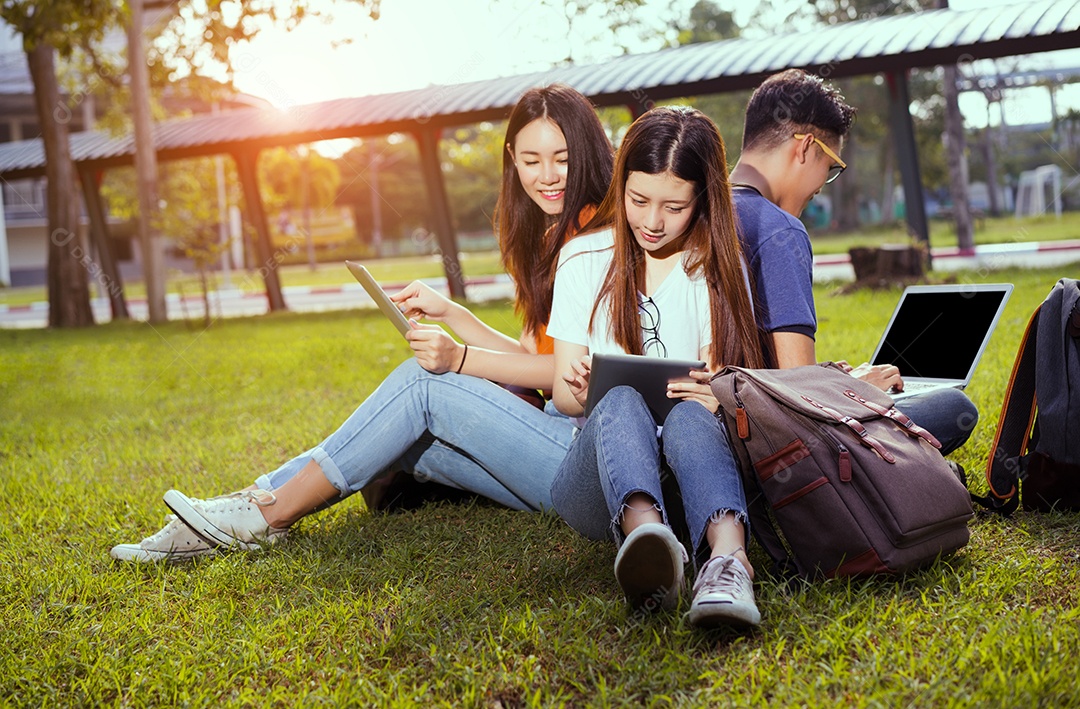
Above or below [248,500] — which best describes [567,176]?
above

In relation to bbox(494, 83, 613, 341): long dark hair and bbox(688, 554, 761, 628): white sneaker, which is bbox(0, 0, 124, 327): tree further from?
bbox(688, 554, 761, 628): white sneaker

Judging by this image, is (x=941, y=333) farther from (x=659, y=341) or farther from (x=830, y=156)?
(x=659, y=341)

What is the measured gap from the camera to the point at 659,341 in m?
2.82

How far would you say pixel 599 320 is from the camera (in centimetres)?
284

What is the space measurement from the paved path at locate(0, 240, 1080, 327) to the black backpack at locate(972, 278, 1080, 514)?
1031 cm

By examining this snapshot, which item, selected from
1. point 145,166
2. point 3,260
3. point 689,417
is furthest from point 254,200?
point 3,260

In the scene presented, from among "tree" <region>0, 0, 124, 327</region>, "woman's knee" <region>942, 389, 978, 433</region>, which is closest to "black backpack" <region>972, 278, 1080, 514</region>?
"woman's knee" <region>942, 389, 978, 433</region>

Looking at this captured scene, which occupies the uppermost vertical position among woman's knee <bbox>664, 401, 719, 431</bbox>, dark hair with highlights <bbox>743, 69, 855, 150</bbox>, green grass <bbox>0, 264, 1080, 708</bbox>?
dark hair with highlights <bbox>743, 69, 855, 150</bbox>

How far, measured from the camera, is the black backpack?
2834 millimetres

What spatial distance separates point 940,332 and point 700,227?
3.92 feet

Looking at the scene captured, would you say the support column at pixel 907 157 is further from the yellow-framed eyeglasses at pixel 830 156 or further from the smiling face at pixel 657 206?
the smiling face at pixel 657 206

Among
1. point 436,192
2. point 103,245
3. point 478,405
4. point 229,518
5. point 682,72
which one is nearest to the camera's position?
point 478,405

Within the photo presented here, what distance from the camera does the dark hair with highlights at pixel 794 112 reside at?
3174mm

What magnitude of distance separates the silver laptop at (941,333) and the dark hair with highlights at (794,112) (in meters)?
0.66
